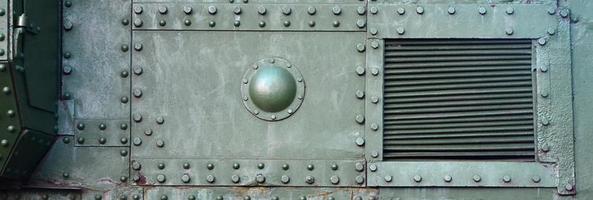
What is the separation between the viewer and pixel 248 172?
3963 millimetres

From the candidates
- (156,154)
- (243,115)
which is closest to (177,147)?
(156,154)

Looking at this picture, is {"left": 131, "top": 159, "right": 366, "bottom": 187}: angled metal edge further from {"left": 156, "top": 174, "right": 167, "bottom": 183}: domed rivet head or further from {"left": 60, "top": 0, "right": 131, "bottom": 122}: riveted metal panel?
{"left": 60, "top": 0, "right": 131, "bottom": 122}: riveted metal panel

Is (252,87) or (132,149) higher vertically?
(252,87)

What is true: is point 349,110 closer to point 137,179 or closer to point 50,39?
point 137,179

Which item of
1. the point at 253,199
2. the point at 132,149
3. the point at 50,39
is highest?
the point at 50,39

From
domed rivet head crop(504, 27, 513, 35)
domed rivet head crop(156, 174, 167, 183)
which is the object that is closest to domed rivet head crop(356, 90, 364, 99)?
domed rivet head crop(504, 27, 513, 35)

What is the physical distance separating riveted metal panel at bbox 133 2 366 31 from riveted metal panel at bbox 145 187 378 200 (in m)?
0.79

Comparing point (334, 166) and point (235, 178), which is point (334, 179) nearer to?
point (334, 166)

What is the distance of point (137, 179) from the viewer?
3.96 meters

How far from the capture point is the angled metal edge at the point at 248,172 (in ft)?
12.9

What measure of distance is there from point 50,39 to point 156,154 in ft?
2.48

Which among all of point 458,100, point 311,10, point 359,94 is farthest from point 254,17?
point 458,100

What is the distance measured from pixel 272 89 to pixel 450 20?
948mm

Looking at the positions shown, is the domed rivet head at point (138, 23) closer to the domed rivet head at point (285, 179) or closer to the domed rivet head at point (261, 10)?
the domed rivet head at point (261, 10)
